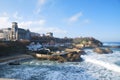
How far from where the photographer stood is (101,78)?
894 inches

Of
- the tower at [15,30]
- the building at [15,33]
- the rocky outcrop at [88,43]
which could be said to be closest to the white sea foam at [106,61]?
the building at [15,33]

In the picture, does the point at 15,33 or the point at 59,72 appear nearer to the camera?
the point at 59,72

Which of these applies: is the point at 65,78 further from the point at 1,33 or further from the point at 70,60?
the point at 1,33

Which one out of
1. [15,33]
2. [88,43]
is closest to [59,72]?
[15,33]

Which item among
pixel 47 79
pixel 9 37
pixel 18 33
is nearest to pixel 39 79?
pixel 47 79

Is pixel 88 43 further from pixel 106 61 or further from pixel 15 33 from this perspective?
pixel 106 61

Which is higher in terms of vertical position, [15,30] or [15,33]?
[15,30]

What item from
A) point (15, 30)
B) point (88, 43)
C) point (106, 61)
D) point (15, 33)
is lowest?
point (106, 61)

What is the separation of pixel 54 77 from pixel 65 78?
1.45m

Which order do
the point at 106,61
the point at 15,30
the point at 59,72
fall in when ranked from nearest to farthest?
1. the point at 59,72
2. the point at 106,61
3. the point at 15,30

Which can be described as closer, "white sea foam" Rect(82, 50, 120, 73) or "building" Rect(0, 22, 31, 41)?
"white sea foam" Rect(82, 50, 120, 73)

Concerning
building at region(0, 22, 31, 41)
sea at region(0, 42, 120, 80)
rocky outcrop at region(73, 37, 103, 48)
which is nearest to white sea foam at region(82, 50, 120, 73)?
sea at region(0, 42, 120, 80)

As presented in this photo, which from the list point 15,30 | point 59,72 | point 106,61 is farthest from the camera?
point 15,30

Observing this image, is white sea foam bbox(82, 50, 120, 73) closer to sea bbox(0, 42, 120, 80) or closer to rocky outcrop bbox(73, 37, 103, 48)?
sea bbox(0, 42, 120, 80)
